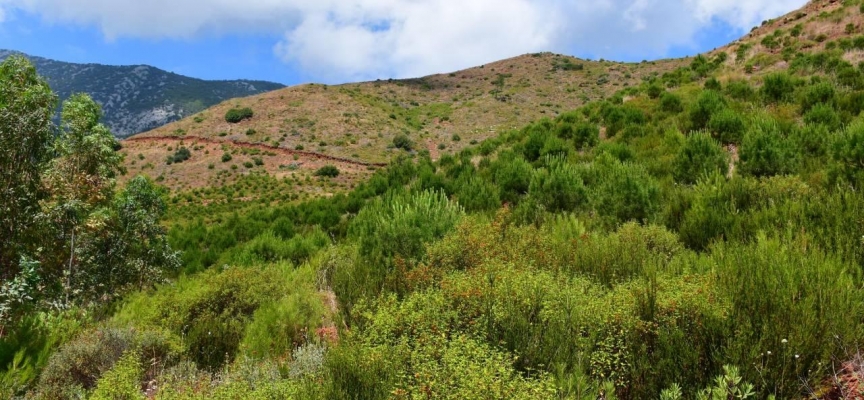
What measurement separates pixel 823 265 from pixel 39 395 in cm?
784

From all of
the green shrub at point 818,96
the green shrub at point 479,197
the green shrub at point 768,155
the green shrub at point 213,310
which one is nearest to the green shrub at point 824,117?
the green shrub at point 818,96

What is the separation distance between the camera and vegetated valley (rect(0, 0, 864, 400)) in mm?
3514

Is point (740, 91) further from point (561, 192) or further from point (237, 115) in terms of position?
point (237, 115)

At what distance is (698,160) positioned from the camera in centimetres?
1003

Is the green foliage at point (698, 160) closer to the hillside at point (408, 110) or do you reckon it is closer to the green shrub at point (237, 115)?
the hillside at point (408, 110)

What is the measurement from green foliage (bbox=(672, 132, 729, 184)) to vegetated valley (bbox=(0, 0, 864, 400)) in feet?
0.16

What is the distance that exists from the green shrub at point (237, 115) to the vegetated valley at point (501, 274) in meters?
49.0

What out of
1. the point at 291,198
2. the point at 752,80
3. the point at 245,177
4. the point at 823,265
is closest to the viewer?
the point at 823,265

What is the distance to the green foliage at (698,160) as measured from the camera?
981cm

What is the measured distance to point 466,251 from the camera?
6664 mm

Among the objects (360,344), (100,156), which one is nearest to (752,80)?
(360,344)

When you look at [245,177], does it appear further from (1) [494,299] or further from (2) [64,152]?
(1) [494,299]

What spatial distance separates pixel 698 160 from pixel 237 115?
204ft

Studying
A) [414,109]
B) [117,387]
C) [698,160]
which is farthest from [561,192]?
[414,109]
